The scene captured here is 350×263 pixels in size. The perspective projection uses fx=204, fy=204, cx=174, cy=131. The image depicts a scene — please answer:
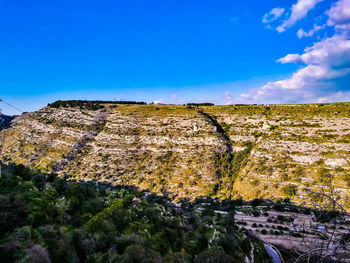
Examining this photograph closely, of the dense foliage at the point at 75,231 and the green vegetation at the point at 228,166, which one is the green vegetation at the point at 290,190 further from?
the dense foliage at the point at 75,231

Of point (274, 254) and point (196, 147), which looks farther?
point (196, 147)

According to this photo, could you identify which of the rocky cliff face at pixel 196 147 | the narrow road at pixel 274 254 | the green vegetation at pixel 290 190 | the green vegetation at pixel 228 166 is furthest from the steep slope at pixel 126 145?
the narrow road at pixel 274 254

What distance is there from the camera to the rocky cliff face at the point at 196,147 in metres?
70.4

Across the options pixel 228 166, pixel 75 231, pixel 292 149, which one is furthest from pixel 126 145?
pixel 75 231

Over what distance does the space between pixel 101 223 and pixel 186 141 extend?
3019 inches

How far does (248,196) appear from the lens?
68.0 m

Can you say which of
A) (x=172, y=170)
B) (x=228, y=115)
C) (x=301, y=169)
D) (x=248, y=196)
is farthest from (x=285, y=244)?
(x=228, y=115)

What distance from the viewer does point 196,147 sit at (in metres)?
89.7

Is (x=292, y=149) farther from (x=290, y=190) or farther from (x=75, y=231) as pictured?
(x=75, y=231)

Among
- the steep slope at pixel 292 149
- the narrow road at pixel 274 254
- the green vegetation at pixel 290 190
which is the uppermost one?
the steep slope at pixel 292 149

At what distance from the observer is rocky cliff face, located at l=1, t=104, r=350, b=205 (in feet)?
231

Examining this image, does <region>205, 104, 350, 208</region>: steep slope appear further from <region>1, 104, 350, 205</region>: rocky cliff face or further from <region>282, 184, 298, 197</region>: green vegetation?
<region>1, 104, 350, 205</region>: rocky cliff face

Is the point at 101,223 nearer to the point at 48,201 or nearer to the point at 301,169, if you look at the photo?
the point at 48,201

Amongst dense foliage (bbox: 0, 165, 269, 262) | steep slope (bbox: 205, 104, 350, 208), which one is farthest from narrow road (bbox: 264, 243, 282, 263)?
steep slope (bbox: 205, 104, 350, 208)
